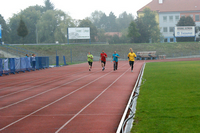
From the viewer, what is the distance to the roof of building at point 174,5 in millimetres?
91500

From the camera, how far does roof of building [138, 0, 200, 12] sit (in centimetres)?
9150

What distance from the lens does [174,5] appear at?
307 ft

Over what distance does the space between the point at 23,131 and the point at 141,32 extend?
235 feet

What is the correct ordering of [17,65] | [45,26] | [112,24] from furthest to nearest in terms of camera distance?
1. [112,24]
2. [45,26]
3. [17,65]

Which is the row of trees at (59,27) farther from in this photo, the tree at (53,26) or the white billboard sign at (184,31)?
the white billboard sign at (184,31)

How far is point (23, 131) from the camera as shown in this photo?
551 centimetres

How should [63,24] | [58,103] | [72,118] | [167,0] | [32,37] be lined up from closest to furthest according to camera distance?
1. [72,118]
2. [58,103]
3. [63,24]
4. [32,37]
5. [167,0]

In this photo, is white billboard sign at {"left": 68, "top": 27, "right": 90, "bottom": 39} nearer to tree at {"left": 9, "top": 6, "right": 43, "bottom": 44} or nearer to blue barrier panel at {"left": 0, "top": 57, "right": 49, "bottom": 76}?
tree at {"left": 9, "top": 6, "right": 43, "bottom": 44}

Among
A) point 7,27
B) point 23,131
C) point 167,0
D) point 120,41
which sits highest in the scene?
point 167,0

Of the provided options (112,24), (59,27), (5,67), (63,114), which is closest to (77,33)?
(59,27)

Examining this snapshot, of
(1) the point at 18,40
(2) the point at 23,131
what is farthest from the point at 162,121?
(1) the point at 18,40

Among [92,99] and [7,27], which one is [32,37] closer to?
[7,27]

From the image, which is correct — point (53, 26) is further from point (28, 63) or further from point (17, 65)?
point (17, 65)

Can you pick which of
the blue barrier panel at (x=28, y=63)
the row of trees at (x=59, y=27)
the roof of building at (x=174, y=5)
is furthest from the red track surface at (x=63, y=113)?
the roof of building at (x=174, y=5)
